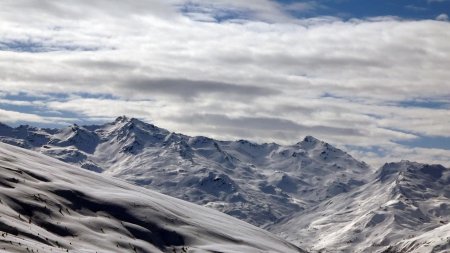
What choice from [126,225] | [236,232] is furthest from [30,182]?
[236,232]

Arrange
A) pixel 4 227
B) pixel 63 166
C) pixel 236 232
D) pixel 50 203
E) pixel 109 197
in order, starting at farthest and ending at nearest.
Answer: pixel 63 166 → pixel 236 232 → pixel 109 197 → pixel 50 203 → pixel 4 227

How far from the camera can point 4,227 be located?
3241 inches

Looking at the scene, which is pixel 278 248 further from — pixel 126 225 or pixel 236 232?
pixel 126 225

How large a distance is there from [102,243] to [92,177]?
5029 centimetres

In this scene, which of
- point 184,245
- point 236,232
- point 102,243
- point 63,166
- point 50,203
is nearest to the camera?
point 102,243

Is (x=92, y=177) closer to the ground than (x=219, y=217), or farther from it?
farther from it

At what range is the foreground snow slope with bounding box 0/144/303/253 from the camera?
293 feet

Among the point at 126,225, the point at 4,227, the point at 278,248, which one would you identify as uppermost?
the point at 4,227

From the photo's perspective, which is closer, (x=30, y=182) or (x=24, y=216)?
(x=24, y=216)

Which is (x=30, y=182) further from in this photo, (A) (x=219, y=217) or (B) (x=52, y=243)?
(A) (x=219, y=217)

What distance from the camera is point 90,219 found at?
106375 mm

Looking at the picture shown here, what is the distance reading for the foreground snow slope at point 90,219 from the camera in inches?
3516

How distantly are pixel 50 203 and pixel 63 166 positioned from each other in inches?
1707

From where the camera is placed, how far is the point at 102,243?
9506 centimetres
